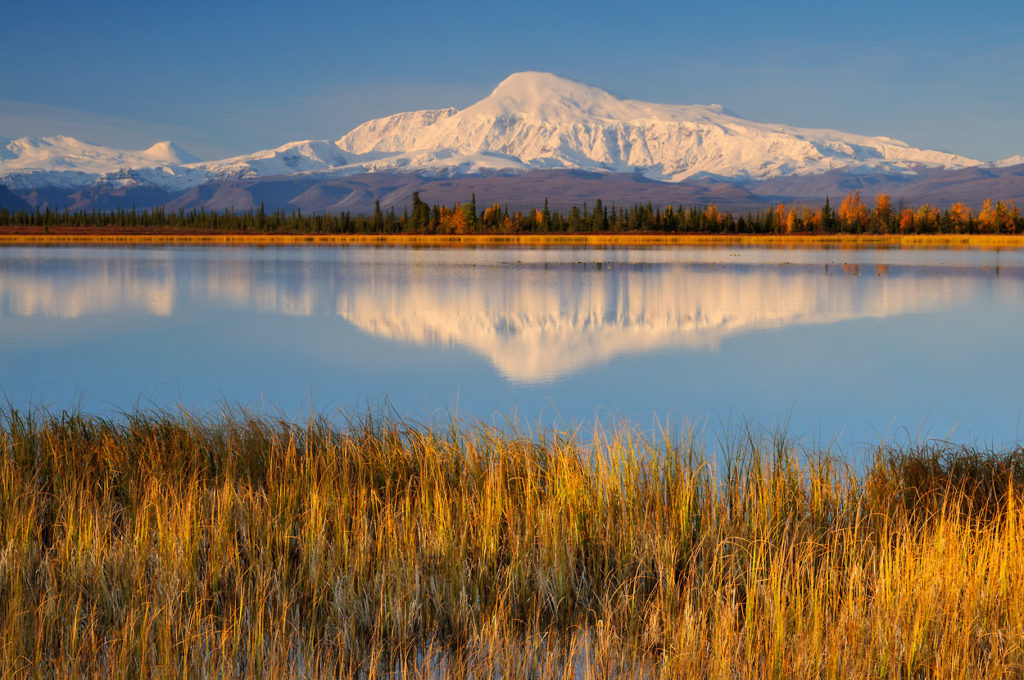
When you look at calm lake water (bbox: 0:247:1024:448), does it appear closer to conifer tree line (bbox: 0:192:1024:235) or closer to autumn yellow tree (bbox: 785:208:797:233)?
conifer tree line (bbox: 0:192:1024:235)

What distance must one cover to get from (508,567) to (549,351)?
11.8 m

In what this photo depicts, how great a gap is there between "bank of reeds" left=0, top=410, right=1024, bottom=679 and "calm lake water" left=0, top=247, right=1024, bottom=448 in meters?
1.57

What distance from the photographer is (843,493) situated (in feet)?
17.6

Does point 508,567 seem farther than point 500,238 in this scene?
No

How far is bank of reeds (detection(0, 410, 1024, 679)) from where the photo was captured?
12.1 ft

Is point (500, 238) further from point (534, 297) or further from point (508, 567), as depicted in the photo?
point (508, 567)

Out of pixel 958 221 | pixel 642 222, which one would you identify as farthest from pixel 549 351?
pixel 958 221

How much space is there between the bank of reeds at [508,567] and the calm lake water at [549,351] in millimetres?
1570

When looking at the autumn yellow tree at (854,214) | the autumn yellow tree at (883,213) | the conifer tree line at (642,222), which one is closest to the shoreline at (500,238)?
the autumn yellow tree at (883,213)

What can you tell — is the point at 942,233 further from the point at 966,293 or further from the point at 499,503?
the point at 499,503

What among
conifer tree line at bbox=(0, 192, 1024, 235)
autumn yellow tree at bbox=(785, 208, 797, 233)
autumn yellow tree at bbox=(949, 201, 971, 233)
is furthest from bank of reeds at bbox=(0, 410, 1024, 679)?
autumn yellow tree at bbox=(785, 208, 797, 233)

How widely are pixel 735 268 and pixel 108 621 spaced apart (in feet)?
135

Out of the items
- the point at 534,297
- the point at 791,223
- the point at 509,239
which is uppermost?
the point at 791,223

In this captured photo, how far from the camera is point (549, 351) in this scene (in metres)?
16.1
